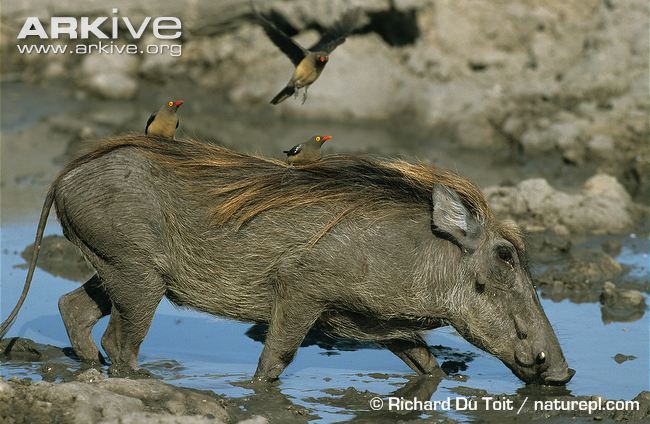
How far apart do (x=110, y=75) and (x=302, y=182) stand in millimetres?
8987

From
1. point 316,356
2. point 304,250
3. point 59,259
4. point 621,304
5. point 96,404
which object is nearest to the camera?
A: point 96,404

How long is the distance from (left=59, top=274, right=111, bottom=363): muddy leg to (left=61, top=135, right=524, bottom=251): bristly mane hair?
762 mm

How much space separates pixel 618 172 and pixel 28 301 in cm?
641

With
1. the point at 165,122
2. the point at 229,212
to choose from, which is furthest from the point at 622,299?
the point at 165,122

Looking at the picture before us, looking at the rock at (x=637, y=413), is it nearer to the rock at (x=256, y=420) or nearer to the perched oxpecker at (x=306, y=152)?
the rock at (x=256, y=420)

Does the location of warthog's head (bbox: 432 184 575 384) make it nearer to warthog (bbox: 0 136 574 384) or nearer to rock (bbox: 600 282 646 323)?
warthog (bbox: 0 136 574 384)

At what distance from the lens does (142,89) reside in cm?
1537

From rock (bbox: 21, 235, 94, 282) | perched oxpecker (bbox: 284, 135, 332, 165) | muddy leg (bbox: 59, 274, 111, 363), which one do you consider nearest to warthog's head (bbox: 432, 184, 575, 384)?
perched oxpecker (bbox: 284, 135, 332, 165)

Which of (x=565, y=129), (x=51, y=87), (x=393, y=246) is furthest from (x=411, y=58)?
(x=393, y=246)

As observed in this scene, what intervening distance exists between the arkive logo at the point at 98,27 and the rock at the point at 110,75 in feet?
1.06

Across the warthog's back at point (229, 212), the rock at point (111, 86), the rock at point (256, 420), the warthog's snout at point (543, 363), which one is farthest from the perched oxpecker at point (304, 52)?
the rock at point (111, 86)

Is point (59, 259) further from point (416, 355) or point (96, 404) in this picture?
point (96, 404)

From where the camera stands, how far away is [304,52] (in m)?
8.72

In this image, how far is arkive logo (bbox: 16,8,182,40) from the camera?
1527cm
